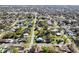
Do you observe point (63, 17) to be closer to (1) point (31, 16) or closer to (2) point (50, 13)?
(2) point (50, 13)

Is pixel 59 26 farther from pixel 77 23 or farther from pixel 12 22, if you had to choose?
pixel 12 22

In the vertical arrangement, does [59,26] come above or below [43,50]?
above

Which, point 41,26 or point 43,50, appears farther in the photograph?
point 41,26

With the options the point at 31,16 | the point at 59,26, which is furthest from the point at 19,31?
the point at 59,26
